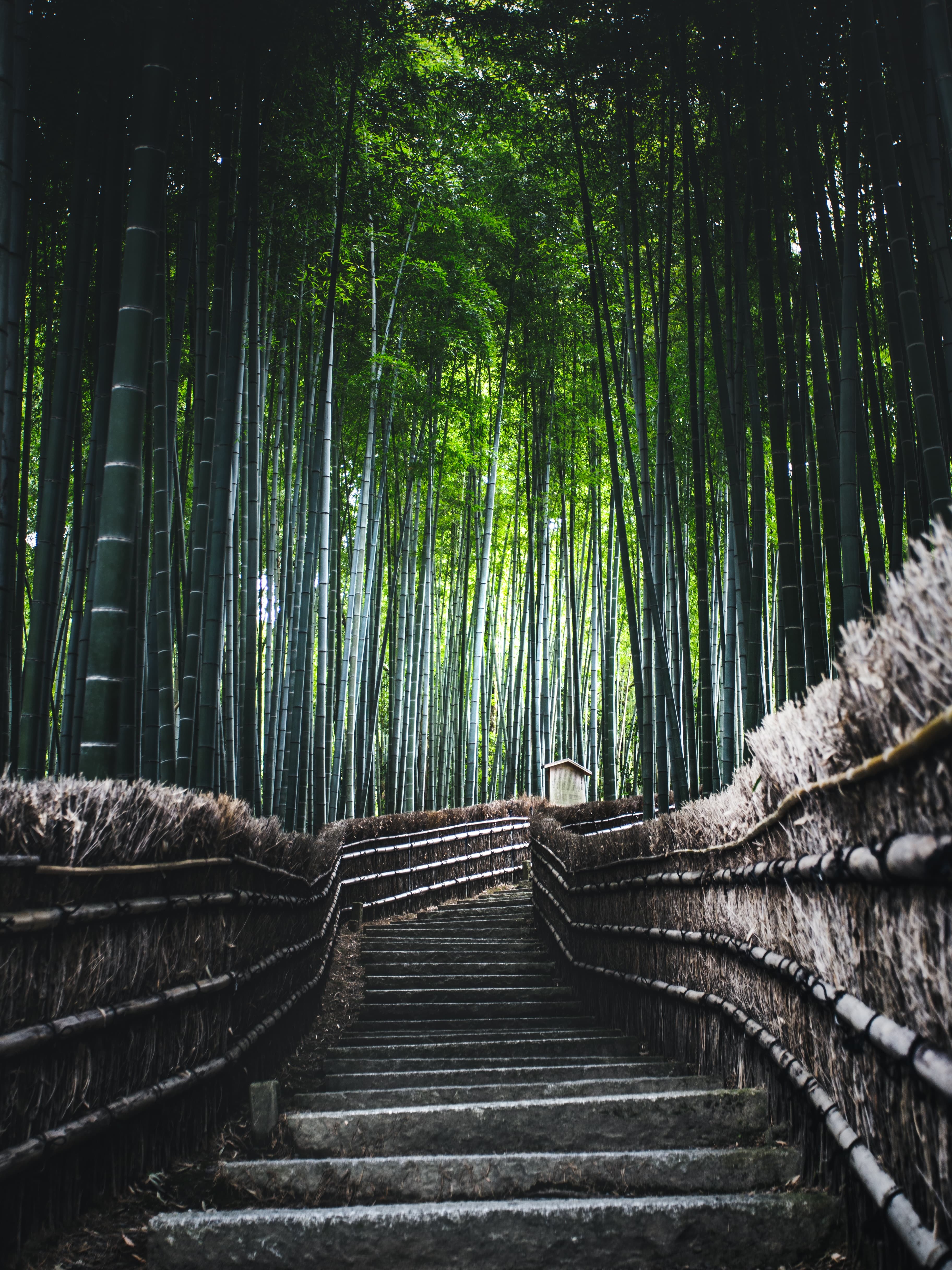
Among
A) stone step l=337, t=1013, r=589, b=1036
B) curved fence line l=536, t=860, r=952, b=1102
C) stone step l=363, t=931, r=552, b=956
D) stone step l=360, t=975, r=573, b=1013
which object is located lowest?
stone step l=337, t=1013, r=589, b=1036

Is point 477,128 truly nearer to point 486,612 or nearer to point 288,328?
point 288,328

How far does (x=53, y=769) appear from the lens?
16.9 ft

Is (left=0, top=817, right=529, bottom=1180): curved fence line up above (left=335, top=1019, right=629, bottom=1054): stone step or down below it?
above

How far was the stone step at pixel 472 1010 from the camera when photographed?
367cm

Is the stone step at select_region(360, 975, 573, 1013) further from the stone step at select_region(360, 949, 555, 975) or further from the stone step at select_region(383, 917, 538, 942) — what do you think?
the stone step at select_region(383, 917, 538, 942)

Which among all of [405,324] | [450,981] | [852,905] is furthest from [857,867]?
[405,324]

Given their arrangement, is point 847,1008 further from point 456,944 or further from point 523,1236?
point 456,944

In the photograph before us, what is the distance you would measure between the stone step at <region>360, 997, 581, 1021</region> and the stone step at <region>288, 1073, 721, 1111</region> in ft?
4.86

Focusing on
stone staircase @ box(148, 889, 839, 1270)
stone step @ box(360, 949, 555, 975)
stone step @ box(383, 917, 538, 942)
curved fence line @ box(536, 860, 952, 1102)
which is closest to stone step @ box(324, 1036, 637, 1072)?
stone staircase @ box(148, 889, 839, 1270)

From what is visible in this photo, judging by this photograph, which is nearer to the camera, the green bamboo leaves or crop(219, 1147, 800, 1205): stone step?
crop(219, 1147, 800, 1205): stone step

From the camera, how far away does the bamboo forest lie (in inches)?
100

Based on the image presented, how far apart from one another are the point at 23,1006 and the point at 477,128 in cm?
535

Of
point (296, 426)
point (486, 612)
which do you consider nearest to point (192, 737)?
point (296, 426)

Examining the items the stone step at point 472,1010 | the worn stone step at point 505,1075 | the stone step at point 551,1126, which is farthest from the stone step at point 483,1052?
the stone step at point 551,1126
